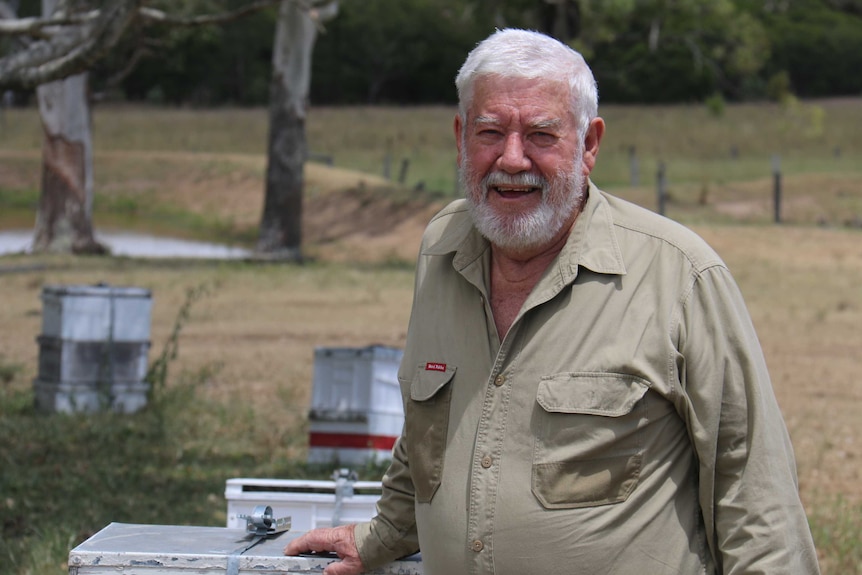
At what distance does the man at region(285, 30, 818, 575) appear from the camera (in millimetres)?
2721

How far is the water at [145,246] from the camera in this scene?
2239 centimetres

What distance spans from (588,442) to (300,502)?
1573mm

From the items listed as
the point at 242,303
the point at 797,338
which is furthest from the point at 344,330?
the point at 797,338

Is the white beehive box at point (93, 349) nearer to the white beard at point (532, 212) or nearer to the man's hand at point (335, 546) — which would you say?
the man's hand at point (335, 546)

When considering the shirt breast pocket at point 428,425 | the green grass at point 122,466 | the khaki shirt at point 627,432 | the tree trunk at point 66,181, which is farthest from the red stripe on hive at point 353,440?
the tree trunk at point 66,181

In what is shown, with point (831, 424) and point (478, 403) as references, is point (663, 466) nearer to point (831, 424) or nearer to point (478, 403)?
point (478, 403)

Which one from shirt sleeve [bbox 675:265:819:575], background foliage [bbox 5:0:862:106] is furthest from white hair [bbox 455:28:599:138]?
background foliage [bbox 5:0:862:106]

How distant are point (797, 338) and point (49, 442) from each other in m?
7.37

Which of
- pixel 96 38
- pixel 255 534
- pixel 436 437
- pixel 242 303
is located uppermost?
pixel 96 38

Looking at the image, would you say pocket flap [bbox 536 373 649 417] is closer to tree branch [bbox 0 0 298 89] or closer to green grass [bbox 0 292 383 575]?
green grass [bbox 0 292 383 575]

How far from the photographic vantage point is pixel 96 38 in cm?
646

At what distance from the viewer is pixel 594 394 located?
2725 millimetres

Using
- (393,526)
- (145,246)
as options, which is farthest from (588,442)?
(145,246)

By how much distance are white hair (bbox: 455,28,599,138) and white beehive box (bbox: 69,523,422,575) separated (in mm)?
1195
